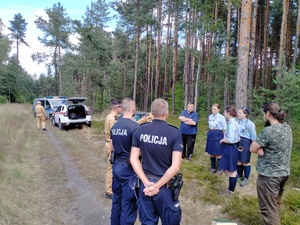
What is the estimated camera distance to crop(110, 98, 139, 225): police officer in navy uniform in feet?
11.8

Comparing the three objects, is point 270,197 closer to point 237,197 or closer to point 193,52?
point 237,197

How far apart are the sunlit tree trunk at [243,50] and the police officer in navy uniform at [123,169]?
540 centimetres

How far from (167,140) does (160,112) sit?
1.08 feet

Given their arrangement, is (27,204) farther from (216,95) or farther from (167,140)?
(216,95)

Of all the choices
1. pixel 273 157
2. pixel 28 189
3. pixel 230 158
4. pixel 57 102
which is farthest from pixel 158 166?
pixel 57 102

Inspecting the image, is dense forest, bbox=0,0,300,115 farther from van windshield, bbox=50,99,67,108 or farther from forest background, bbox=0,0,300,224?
van windshield, bbox=50,99,67,108

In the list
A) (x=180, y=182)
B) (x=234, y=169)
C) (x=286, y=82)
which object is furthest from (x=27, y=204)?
(x=286, y=82)

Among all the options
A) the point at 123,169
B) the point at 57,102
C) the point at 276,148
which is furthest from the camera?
the point at 57,102

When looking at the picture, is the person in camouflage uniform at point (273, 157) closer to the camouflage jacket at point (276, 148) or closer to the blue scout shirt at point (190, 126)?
the camouflage jacket at point (276, 148)

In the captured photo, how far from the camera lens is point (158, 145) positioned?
9.23ft

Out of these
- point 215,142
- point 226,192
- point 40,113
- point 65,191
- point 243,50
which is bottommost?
point 65,191

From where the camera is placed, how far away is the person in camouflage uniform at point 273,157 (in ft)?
11.3

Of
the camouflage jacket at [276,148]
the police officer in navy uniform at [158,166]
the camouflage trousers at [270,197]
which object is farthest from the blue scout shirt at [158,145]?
the camouflage trousers at [270,197]

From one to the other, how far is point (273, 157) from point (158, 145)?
173 centimetres
